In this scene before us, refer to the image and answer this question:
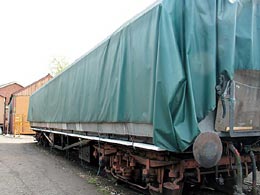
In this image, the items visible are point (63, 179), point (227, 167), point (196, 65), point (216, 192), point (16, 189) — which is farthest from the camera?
point (63, 179)

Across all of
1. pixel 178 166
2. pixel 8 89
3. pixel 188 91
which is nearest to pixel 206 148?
pixel 188 91

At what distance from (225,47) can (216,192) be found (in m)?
3.16

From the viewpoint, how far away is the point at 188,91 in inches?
156

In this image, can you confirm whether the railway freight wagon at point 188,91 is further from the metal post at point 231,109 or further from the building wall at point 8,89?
the building wall at point 8,89

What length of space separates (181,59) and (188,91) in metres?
0.44

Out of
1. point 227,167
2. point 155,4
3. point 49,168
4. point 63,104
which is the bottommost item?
point 49,168

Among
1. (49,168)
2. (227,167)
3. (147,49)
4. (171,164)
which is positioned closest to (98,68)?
(147,49)

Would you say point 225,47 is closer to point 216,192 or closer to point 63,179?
point 216,192

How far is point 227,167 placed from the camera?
4844 millimetres

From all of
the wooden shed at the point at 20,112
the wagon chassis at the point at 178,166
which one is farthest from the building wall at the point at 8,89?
the wagon chassis at the point at 178,166

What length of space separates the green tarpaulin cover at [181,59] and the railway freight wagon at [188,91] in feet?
0.04

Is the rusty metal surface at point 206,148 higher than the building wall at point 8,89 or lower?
lower

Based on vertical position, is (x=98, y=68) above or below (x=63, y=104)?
above

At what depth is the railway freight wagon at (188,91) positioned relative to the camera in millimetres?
3961
